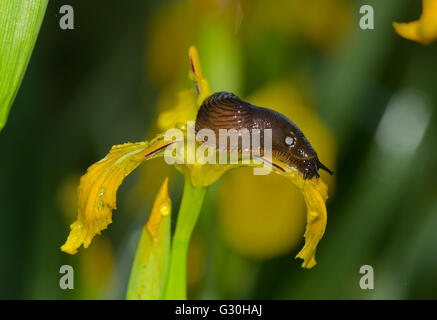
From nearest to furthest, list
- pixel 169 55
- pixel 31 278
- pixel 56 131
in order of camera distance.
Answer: pixel 31 278
pixel 56 131
pixel 169 55

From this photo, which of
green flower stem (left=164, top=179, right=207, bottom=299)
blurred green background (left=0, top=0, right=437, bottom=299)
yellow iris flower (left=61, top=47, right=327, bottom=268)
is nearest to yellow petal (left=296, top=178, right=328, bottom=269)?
yellow iris flower (left=61, top=47, right=327, bottom=268)

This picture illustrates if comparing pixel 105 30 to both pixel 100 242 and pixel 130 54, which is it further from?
pixel 100 242

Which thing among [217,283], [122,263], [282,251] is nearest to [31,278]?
[122,263]

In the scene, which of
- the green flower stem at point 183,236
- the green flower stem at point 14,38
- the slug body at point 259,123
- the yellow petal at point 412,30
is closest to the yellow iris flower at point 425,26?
the yellow petal at point 412,30

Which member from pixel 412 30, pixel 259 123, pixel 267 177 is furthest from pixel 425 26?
pixel 267 177

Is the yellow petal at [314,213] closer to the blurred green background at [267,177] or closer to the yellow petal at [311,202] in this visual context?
the yellow petal at [311,202]
